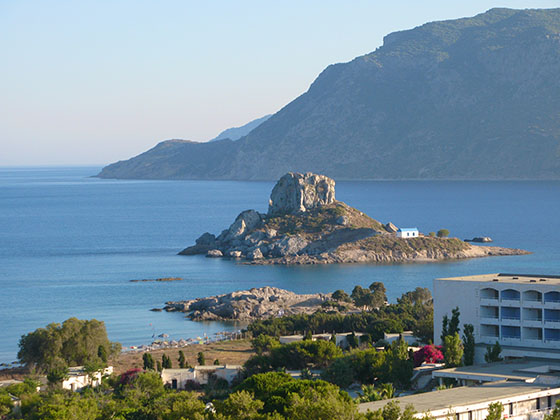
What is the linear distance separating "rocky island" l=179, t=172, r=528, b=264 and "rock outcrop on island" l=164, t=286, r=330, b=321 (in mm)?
33037

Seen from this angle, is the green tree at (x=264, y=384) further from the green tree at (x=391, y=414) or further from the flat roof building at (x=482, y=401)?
the green tree at (x=391, y=414)

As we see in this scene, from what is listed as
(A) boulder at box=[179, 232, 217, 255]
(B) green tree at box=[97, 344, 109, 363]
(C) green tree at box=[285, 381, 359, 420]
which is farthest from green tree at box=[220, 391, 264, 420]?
(A) boulder at box=[179, 232, 217, 255]

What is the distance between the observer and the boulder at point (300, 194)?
138375 mm

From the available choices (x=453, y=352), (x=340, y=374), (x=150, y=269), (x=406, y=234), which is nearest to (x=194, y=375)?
(x=340, y=374)

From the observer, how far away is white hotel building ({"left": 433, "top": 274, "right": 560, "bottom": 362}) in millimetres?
47094

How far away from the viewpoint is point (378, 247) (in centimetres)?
12594

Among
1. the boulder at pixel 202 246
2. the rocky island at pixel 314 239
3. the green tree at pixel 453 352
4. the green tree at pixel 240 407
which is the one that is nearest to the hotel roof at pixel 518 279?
the green tree at pixel 453 352

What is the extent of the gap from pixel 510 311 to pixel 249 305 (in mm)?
39281

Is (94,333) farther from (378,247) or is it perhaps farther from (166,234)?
(166,234)

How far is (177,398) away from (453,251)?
8968 cm

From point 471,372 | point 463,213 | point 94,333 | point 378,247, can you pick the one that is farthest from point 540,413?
point 463,213

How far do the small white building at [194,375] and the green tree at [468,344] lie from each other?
11023mm

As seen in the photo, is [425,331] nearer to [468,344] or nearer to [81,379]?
[468,344]

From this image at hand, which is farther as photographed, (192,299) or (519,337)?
(192,299)
